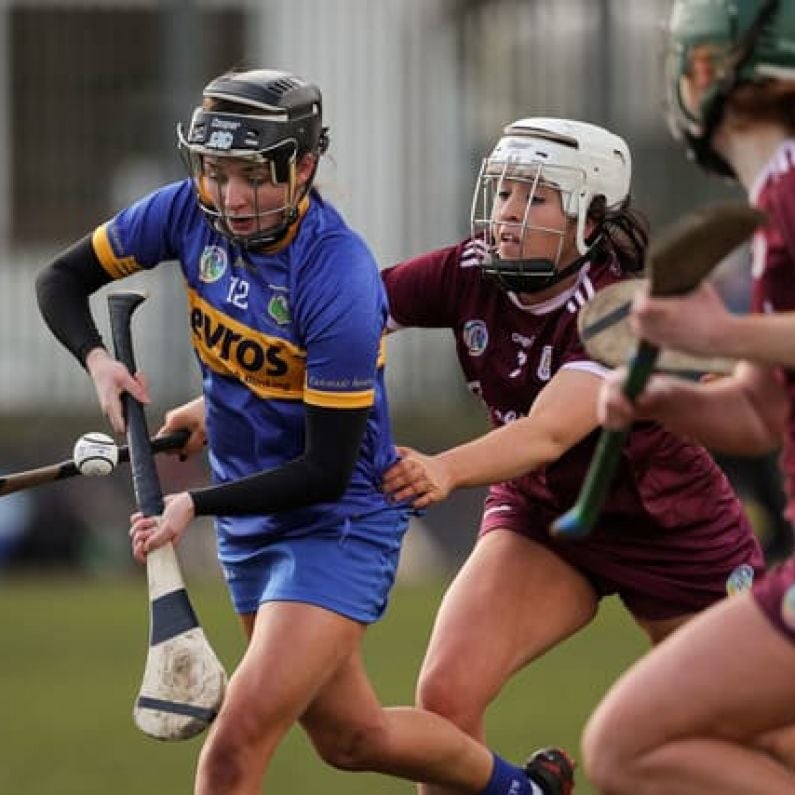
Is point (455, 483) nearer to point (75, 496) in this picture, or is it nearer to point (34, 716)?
point (34, 716)

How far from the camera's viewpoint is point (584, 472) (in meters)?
6.32

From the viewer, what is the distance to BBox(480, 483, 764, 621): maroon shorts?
641 centimetres

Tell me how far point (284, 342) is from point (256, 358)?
3.3 inches

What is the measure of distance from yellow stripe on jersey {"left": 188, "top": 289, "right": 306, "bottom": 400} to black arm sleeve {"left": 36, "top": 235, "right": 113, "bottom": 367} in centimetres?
45

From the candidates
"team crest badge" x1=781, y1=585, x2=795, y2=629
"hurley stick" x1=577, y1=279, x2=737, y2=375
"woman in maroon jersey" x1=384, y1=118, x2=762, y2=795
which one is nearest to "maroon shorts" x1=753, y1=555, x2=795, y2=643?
"team crest badge" x1=781, y1=585, x2=795, y2=629

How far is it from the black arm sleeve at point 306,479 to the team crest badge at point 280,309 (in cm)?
23

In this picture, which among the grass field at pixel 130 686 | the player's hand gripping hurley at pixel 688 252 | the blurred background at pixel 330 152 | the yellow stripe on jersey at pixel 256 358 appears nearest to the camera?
the player's hand gripping hurley at pixel 688 252

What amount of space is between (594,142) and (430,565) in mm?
9030

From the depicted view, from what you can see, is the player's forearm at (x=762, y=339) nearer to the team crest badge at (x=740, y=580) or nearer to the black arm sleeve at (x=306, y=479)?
the black arm sleeve at (x=306, y=479)

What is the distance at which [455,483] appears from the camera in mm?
5984

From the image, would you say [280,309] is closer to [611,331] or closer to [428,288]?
[428,288]

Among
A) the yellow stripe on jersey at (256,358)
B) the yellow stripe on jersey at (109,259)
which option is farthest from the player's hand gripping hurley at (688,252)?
the yellow stripe on jersey at (109,259)

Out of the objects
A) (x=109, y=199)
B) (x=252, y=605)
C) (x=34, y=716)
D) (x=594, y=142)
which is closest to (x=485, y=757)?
(x=252, y=605)

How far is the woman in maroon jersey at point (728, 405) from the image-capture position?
4598 millimetres
